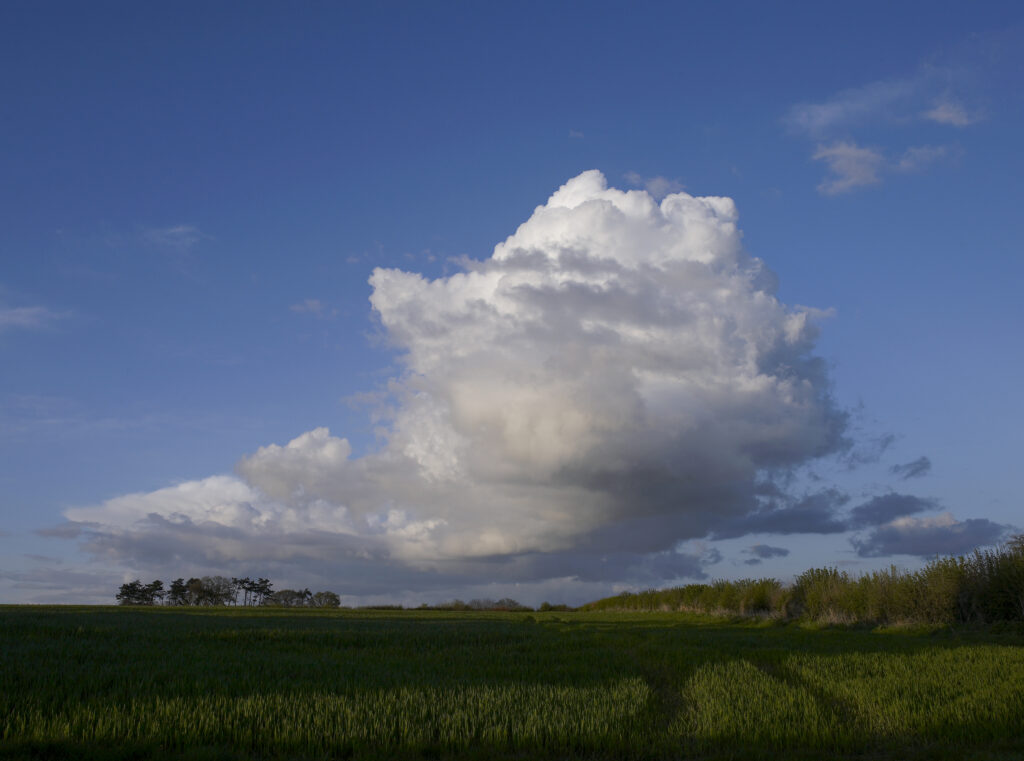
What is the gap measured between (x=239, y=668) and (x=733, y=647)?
15.9 m

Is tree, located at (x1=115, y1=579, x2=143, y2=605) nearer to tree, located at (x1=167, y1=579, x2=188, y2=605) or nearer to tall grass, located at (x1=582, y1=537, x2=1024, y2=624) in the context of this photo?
tree, located at (x1=167, y1=579, x2=188, y2=605)

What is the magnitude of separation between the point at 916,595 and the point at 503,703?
2824 cm

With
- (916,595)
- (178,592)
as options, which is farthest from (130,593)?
(916,595)

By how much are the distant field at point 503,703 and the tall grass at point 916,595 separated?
11.1m

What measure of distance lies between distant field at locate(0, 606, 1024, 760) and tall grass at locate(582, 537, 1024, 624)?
11074 mm

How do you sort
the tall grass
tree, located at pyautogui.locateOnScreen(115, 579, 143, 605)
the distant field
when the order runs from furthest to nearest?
tree, located at pyautogui.locateOnScreen(115, 579, 143, 605) < the tall grass < the distant field

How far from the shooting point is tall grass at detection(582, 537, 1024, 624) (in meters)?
29.5

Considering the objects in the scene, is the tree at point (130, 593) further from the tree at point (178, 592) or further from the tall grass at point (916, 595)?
the tall grass at point (916, 595)

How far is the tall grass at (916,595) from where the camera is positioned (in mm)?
29453

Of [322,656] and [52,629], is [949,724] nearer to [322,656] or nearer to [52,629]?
[322,656]

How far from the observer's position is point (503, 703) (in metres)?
13.2

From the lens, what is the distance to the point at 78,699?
42.2 ft

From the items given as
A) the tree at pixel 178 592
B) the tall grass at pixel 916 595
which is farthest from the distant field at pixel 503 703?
the tree at pixel 178 592

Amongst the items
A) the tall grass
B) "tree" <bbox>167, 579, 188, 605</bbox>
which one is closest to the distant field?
the tall grass
